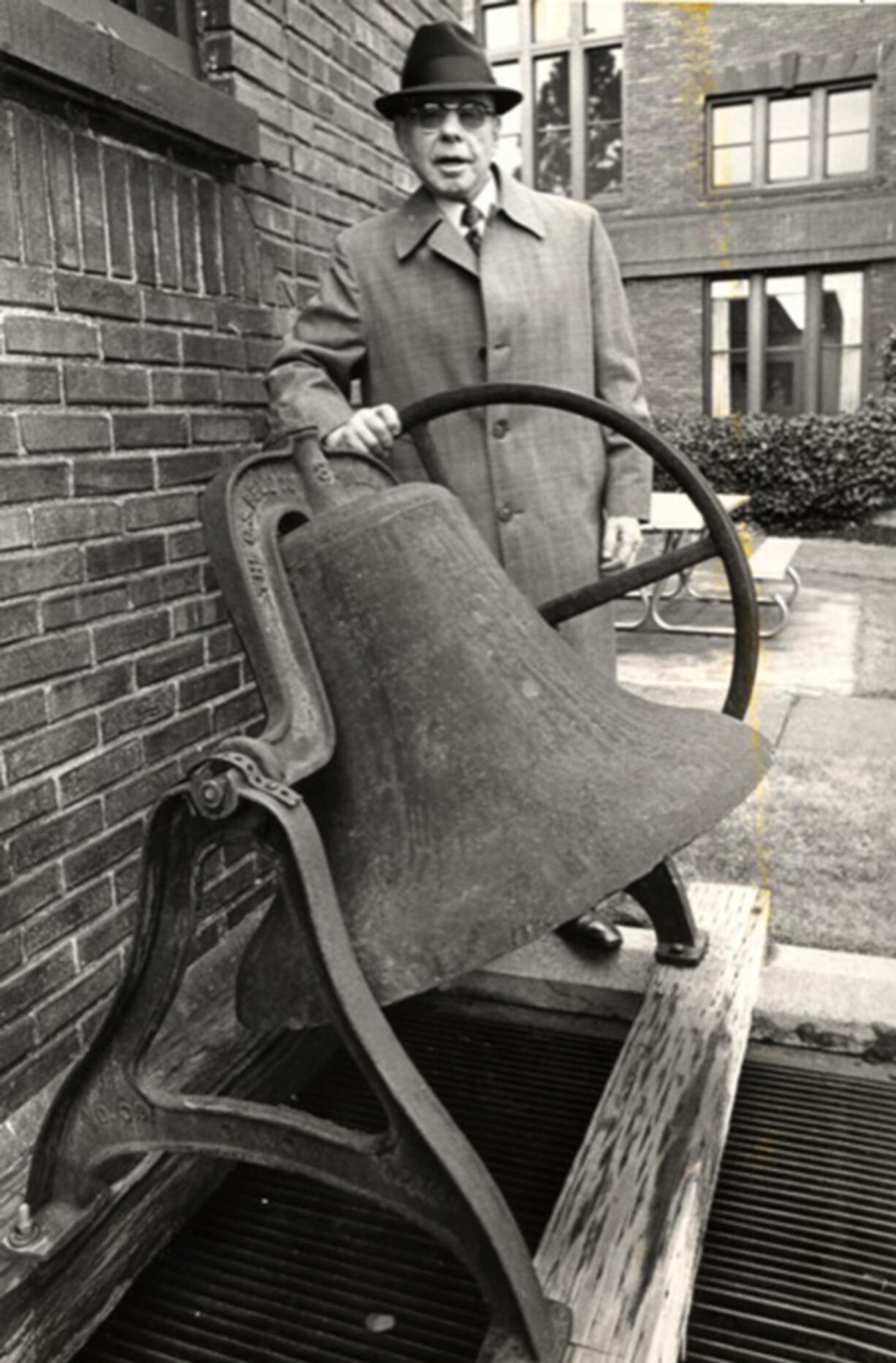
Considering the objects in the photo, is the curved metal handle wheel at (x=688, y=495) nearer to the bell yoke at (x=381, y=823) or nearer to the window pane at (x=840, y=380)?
the bell yoke at (x=381, y=823)

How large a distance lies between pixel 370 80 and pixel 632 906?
7.31ft

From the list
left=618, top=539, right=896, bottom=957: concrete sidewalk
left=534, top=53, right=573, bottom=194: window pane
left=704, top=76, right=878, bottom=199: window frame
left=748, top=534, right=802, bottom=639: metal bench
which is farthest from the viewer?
left=534, top=53, right=573, bottom=194: window pane

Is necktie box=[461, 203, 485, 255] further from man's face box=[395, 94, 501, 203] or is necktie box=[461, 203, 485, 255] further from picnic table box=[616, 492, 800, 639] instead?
picnic table box=[616, 492, 800, 639]

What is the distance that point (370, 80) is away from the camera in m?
3.45

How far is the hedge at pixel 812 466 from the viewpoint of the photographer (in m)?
13.7

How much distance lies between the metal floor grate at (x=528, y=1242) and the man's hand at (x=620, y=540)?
3.04ft

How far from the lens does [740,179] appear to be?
15.9 m

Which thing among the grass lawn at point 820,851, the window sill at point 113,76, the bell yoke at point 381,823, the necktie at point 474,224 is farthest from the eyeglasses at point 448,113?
the grass lawn at point 820,851

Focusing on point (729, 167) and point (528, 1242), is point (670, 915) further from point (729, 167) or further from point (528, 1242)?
point (729, 167)

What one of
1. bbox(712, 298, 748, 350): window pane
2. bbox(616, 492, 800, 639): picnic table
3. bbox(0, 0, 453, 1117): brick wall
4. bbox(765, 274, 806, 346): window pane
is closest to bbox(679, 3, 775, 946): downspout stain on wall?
bbox(712, 298, 748, 350): window pane

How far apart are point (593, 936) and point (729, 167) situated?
600 inches

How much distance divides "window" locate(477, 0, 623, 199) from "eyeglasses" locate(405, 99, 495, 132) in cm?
1501

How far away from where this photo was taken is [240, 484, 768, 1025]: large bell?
53.9 inches

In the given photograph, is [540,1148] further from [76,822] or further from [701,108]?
[701,108]
